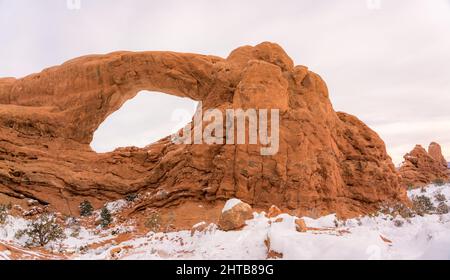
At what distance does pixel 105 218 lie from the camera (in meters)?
17.0

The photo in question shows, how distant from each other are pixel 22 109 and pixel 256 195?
1317 centimetres

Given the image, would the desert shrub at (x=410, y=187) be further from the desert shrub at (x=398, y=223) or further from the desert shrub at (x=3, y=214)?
the desert shrub at (x=3, y=214)

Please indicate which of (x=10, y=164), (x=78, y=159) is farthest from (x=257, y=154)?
(x=10, y=164)

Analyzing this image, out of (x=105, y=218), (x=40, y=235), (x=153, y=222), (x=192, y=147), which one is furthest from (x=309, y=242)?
(x=105, y=218)

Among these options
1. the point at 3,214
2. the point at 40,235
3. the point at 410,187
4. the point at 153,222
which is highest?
the point at 410,187

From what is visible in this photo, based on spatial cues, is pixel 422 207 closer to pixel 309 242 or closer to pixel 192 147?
pixel 309 242

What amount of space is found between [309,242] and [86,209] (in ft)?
46.8

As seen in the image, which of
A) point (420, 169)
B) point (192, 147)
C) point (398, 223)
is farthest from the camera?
point (420, 169)

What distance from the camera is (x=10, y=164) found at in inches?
742

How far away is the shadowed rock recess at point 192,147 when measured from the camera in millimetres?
16891

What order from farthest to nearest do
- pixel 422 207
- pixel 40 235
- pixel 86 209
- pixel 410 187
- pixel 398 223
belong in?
pixel 410 187 → pixel 86 209 → pixel 422 207 → pixel 40 235 → pixel 398 223

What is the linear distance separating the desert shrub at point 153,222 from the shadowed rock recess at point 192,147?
1065 mm

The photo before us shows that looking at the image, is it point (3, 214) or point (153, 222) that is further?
point (153, 222)

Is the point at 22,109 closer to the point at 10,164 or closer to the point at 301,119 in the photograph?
the point at 10,164
